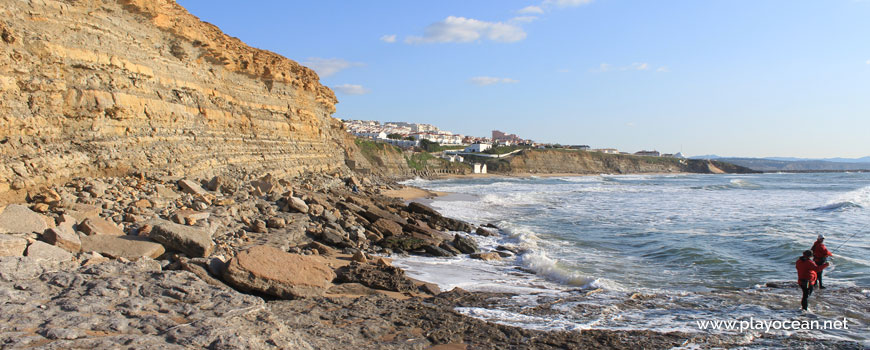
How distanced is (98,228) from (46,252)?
1.68 meters

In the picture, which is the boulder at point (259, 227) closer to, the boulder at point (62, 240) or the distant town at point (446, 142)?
the boulder at point (62, 240)

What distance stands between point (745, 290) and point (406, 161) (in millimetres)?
55441

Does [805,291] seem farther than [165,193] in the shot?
No

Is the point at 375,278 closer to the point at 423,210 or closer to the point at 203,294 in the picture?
the point at 203,294

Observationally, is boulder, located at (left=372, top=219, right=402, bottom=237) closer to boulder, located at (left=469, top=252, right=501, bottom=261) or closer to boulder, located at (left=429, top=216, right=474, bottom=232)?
boulder, located at (left=469, top=252, right=501, bottom=261)

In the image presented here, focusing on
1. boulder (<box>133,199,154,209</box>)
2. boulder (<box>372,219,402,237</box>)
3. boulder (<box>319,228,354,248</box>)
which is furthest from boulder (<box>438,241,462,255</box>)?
boulder (<box>133,199,154,209</box>)

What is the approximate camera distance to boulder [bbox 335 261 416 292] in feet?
23.1

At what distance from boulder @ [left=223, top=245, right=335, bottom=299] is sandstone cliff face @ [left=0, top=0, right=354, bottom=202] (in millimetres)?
5115

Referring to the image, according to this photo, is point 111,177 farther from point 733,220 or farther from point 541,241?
point 733,220

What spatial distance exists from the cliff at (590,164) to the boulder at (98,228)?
2881 inches

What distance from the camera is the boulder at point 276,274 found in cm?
540

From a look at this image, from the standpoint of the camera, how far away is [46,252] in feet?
16.7

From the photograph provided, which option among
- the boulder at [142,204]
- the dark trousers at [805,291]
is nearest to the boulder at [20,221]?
the boulder at [142,204]

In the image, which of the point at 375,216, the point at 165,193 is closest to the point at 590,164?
the point at 375,216
